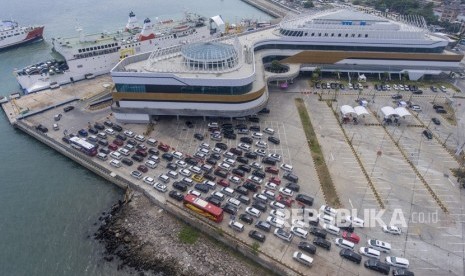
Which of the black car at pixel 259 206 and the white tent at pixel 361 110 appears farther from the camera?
the white tent at pixel 361 110

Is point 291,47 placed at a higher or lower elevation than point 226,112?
higher

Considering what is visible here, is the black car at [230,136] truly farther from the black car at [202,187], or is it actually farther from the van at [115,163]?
the van at [115,163]

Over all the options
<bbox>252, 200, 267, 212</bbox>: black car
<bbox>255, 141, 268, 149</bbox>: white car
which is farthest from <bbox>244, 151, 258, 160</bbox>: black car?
<bbox>252, 200, 267, 212</bbox>: black car

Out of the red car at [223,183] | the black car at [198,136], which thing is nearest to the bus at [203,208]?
the red car at [223,183]

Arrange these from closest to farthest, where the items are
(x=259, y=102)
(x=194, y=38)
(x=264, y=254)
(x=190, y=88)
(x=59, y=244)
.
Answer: (x=264, y=254), (x=59, y=244), (x=190, y=88), (x=259, y=102), (x=194, y=38)

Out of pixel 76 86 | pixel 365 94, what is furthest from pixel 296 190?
pixel 76 86

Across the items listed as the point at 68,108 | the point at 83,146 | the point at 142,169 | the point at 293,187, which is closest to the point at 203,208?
the point at 142,169

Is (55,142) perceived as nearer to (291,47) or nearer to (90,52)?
(90,52)
